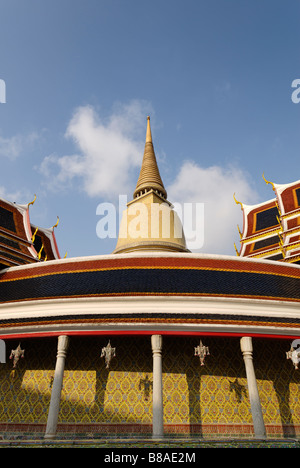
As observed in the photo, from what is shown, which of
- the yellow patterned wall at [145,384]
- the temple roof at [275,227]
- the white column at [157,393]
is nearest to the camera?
the white column at [157,393]

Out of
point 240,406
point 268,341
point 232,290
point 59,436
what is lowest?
point 59,436

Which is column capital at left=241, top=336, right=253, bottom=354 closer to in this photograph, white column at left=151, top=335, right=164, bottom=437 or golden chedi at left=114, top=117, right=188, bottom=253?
white column at left=151, top=335, right=164, bottom=437

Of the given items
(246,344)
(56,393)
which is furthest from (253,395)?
(56,393)

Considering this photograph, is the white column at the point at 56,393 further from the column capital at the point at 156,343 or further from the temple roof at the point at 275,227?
the temple roof at the point at 275,227

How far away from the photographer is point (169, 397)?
51.2ft

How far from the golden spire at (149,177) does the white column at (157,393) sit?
24.6 meters

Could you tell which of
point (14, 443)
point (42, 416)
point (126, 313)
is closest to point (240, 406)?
point (126, 313)

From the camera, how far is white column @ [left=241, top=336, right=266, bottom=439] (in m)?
13.5

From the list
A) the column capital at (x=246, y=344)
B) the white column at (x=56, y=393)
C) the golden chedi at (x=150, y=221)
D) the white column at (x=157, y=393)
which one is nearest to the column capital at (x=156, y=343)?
the white column at (x=157, y=393)

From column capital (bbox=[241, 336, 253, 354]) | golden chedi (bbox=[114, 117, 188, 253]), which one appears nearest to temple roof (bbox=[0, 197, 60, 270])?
golden chedi (bbox=[114, 117, 188, 253])

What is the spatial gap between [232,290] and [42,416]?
11.2 meters

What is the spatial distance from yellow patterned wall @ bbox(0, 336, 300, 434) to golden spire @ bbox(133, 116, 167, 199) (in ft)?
76.5

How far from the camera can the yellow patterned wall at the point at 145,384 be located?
50.6 ft

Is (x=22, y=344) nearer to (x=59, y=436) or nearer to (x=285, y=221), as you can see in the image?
(x=59, y=436)
